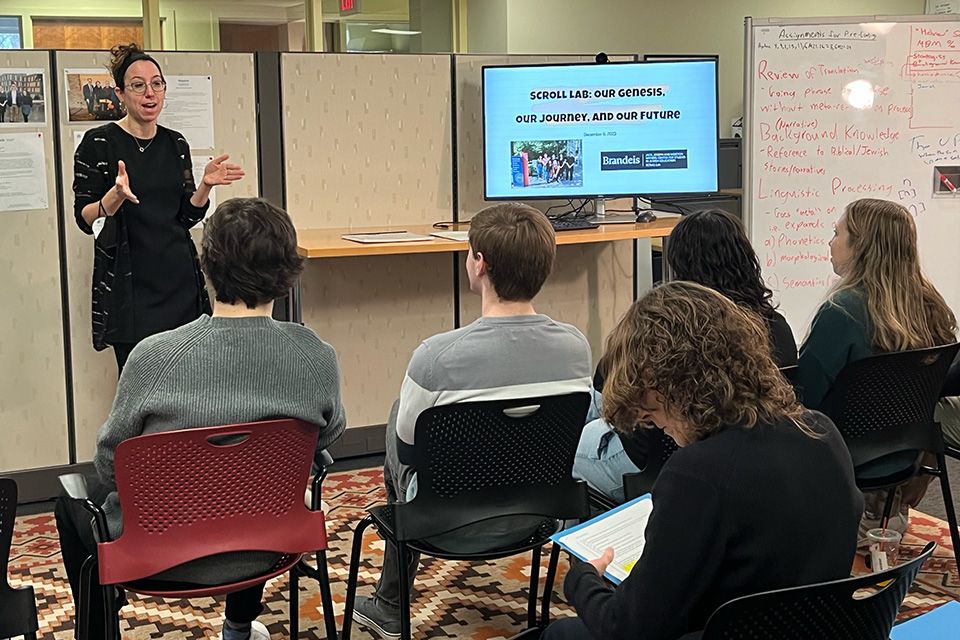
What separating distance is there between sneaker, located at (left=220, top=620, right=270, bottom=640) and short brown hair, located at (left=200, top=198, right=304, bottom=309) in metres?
0.82

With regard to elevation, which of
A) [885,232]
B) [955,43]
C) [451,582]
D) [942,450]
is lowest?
[451,582]

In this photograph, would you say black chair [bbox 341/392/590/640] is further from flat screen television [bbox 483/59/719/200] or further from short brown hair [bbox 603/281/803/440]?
flat screen television [bbox 483/59/719/200]

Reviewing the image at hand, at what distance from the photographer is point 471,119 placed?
4402mm

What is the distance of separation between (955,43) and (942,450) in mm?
2507

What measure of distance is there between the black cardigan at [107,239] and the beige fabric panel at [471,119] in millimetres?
1214

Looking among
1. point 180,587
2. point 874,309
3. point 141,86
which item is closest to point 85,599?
point 180,587

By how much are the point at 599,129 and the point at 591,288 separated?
2.43ft

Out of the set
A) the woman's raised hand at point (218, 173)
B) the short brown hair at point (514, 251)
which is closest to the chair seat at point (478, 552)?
the short brown hair at point (514, 251)

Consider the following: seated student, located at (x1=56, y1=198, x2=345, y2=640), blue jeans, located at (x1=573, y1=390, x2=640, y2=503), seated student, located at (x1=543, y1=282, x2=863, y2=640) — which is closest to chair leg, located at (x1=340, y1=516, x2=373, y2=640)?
seated student, located at (x1=56, y1=198, x2=345, y2=640)

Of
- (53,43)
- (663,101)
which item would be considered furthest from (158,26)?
(663,101)

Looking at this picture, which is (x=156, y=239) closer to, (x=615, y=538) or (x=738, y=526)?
(x=615, y=538)

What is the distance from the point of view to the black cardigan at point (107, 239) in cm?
352

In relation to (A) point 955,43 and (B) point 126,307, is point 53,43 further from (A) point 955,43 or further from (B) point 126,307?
(A) point 955,43

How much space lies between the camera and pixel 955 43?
15.1 feet
